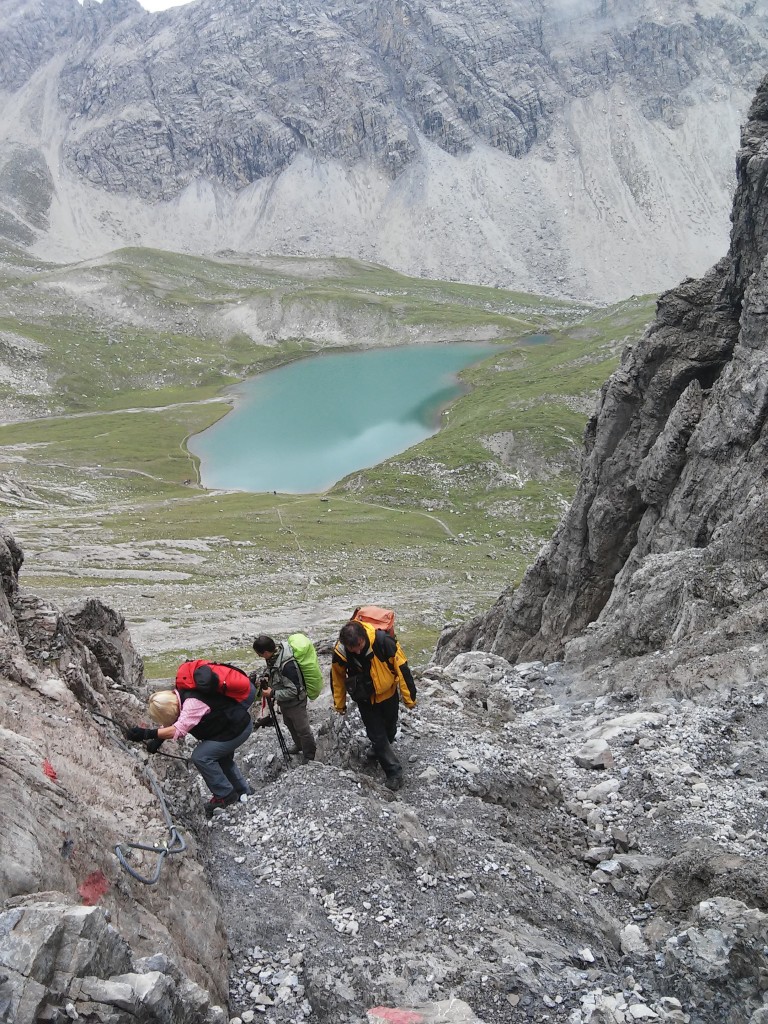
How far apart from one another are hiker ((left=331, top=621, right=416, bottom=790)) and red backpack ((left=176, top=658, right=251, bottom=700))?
187 centimetres

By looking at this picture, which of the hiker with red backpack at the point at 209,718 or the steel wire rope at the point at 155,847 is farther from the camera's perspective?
the hiker with red backpack at the point at 209,718

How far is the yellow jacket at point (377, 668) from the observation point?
12938 millimetres

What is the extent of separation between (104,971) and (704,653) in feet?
51.4

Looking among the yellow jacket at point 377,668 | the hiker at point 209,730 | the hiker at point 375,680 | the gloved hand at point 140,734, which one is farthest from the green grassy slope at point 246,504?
the gloved hand at point 140,734

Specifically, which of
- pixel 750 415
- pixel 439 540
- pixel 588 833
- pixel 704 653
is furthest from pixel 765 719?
pixel 439 540

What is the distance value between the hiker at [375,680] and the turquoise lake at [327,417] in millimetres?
94043

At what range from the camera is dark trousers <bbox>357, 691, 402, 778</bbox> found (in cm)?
1346

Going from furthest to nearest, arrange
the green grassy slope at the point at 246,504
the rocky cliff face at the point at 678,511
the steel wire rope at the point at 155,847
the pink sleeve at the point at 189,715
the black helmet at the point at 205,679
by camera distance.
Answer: the green grassy slope at the point at 246,504 → the rocky cliff face at the point at 678,511 → the black helmet at the point at 205,679 → the pink sleeve at the point at 189,715 → the steel wire rope at the point at 155,847

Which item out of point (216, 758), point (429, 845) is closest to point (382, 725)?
point (429, 845)

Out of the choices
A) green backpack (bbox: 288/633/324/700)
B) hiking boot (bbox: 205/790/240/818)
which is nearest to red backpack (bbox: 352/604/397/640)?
green backpack (bbox: 288/633/324/700)

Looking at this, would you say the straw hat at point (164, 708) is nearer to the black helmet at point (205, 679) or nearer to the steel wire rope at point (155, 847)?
the black helmet at point (205, 679)

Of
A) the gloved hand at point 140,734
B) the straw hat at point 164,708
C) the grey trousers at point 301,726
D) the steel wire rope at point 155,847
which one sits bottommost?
the grey trousers at point 301,726

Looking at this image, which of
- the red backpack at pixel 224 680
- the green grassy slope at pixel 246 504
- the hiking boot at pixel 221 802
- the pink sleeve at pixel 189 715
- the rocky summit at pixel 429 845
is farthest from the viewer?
the green grassy slope at pixel 246 504

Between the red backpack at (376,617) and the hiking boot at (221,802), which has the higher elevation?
the red backpack at (376,617)
